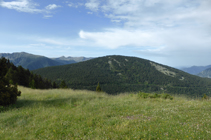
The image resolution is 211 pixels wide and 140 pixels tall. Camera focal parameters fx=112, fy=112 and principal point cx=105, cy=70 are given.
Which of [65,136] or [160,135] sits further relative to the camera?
[65,136]

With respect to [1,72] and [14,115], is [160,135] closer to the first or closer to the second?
[14,115]

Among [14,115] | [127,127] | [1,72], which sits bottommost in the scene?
[14,115]

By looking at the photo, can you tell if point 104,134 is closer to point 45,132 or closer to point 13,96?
point 45,132

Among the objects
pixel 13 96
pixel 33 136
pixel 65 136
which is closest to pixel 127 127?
pixel 65 136

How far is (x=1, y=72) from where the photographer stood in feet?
37.3

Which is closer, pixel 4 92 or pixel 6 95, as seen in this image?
pixel 6 95

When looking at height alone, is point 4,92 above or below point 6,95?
above

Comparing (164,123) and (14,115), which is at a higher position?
(164,123)

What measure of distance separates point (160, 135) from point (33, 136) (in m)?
6.26

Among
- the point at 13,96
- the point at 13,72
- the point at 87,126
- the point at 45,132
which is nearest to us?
the point at 45,132

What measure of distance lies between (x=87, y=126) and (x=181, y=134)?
4.86 meters

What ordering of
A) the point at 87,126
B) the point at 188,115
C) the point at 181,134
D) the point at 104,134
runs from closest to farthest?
the point at 181,134
the point at 104,134
the point at 87,126
the point at 188,115

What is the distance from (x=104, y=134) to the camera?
5598mm

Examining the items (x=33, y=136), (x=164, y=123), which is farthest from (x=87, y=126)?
(x=164, y=123)
